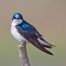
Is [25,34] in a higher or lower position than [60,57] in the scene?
higher

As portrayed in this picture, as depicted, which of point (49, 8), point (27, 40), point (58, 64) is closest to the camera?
point (27, 40)

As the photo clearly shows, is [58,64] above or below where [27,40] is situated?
below

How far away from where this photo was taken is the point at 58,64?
82.8 inches

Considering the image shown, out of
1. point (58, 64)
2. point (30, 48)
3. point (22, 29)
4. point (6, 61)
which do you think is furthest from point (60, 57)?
point (22, 29)

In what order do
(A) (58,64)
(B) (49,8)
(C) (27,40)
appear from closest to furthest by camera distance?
(C) (27,40), (A) (58,64), (B) (49,8)

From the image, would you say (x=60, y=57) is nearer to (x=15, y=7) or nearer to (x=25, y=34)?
(x=15, y=7)

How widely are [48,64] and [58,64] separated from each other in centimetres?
6

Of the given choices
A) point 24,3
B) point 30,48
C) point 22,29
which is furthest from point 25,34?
point 24,3

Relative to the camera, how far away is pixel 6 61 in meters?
2.14

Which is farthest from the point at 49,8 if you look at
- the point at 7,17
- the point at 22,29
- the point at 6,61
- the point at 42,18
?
the point at 22,29

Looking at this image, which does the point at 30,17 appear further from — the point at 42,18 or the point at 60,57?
the point at 60,57

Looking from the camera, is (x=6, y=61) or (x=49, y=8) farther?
(x=49, y=8)

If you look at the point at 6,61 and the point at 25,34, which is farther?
the point at 6,61

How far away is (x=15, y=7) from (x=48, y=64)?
1.27ft
